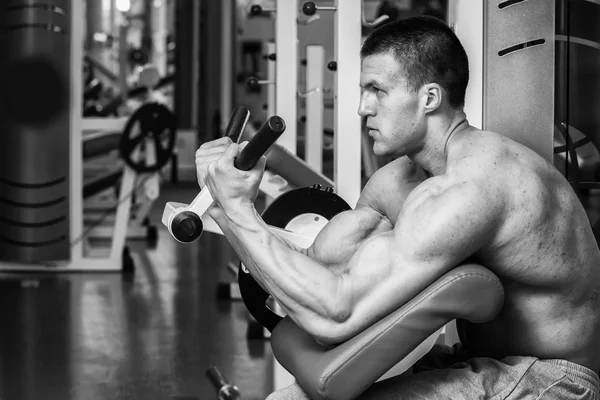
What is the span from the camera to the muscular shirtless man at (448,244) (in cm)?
129

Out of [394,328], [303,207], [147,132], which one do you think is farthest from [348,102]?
[147,132]

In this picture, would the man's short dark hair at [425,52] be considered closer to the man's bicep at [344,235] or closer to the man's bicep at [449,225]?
the man's bicep at [449,225]

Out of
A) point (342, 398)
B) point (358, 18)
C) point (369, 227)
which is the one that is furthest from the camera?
point (358, 18)

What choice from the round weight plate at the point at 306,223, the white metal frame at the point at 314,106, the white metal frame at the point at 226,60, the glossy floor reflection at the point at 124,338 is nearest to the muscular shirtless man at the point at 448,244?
the round weight plate at the point at 306,223

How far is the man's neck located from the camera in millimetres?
1468

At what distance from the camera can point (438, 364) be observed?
1574 millimetres

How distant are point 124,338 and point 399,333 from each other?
7.41 ft

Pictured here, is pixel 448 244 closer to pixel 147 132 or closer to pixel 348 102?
pixel 348 102

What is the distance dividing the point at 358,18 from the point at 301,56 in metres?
2.84

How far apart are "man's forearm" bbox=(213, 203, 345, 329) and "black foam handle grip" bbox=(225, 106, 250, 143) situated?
0.81 ft

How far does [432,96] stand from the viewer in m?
1.42

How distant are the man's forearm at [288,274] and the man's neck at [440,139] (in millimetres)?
299

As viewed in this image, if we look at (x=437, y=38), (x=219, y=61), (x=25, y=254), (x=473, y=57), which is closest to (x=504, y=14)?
(x=473, y=57)

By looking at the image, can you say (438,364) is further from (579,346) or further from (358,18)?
(358,18)
